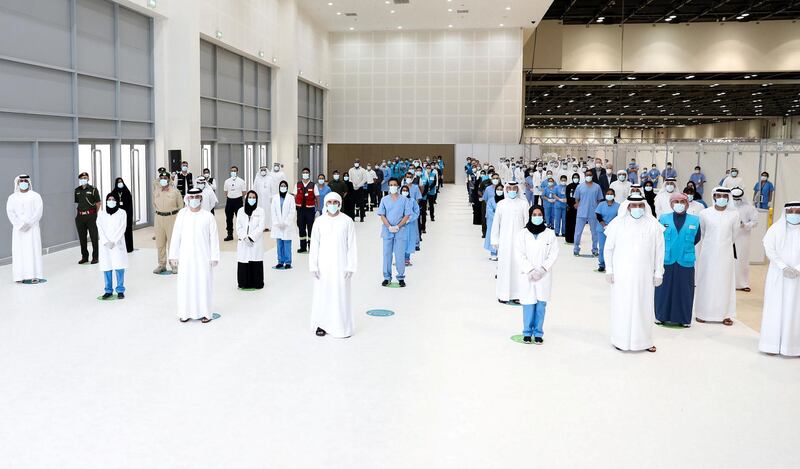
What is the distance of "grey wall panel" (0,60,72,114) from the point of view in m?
13.3

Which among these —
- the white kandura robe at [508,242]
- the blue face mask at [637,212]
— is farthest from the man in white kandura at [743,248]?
the blue face mask at [637,212]

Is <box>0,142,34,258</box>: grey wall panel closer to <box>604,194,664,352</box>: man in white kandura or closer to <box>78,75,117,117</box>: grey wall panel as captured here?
<box>78,75,117,117</box>: grey wall panel

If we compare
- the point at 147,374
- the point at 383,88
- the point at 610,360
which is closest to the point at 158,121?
the point at 147,374

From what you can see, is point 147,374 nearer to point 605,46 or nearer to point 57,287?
point 57,287

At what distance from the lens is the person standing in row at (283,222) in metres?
13.0

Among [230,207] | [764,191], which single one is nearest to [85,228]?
[230,207]

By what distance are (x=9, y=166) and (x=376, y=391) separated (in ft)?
33.5

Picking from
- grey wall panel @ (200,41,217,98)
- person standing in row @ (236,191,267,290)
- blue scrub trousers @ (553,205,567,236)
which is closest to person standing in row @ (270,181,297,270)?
person standing in row @ (236,191,267,290)

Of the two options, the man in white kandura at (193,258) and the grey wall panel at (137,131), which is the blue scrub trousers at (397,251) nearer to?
the man in white kandura at (193,258)

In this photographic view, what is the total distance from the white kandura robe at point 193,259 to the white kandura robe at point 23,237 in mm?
3737

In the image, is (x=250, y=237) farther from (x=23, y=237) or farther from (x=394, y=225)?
(x=23, y=237)

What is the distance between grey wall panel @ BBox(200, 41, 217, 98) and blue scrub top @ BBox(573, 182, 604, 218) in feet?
43.6

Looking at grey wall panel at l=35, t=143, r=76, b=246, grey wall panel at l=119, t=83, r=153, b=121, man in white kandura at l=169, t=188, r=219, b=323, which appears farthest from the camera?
grey wall panel at l=119, t=83, r=153, b=121

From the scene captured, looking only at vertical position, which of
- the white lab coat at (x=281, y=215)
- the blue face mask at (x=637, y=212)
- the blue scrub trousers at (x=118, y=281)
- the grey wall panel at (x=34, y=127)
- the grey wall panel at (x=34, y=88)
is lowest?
the blue scrub trousers at (x=118, y=281)
